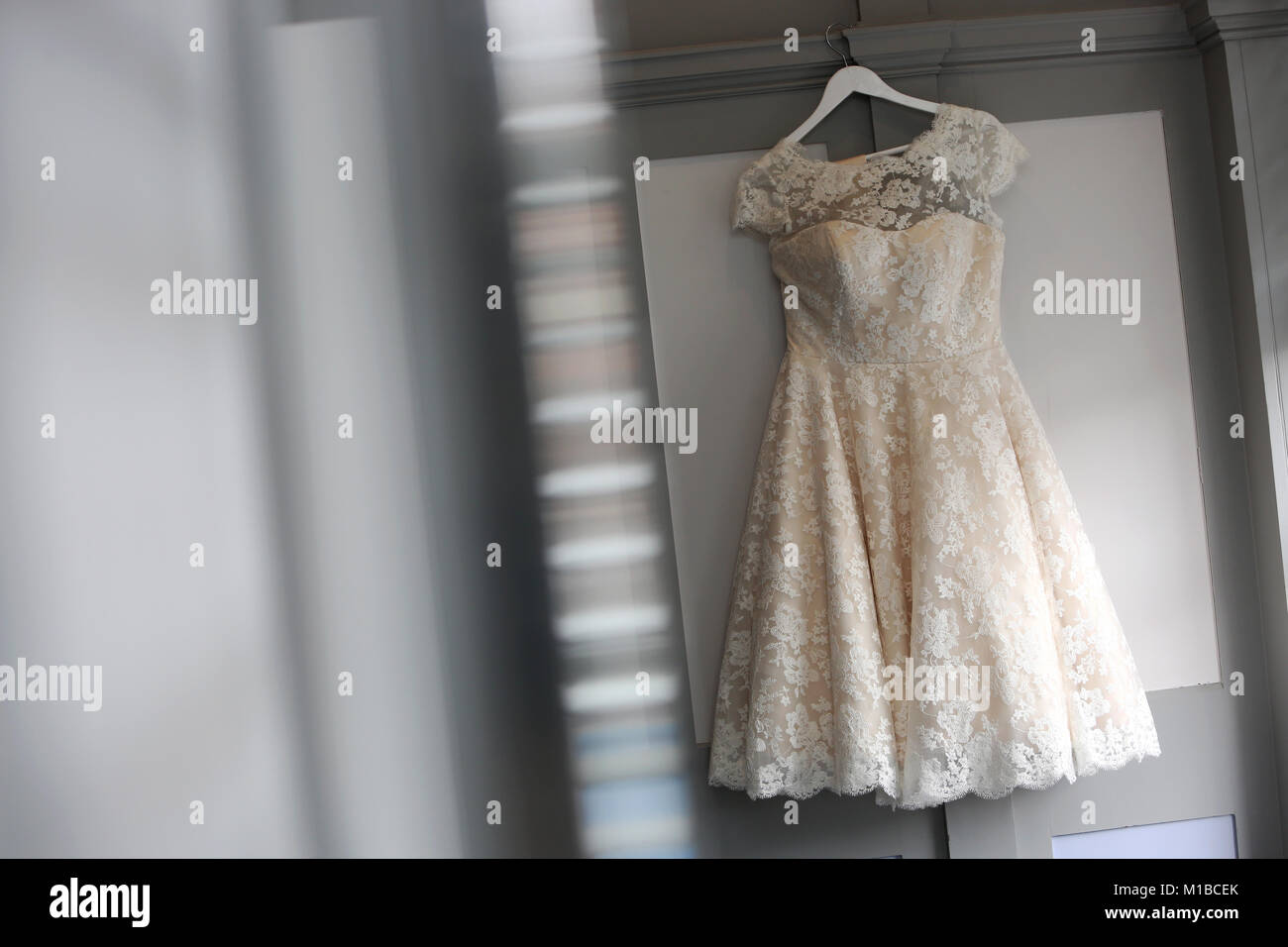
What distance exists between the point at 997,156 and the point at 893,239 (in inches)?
8.8

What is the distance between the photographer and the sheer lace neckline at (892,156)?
1.25m

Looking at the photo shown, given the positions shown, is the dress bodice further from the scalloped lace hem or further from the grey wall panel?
the scalloped lace hem

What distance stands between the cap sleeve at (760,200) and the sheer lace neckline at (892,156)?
0.13ft

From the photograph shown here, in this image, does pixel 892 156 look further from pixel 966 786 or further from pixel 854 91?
pixel 966 786

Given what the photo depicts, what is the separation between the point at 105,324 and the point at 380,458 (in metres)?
0.24

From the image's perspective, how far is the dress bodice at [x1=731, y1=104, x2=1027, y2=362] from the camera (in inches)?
47.5

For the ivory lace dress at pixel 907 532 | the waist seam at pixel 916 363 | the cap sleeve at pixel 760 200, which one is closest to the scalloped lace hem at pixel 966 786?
the ivory lace dress at pixel 907 532

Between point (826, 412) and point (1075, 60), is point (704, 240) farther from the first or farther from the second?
point (1075, 60)

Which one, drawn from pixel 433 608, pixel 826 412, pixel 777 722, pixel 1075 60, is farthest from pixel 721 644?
pixel 1075 60

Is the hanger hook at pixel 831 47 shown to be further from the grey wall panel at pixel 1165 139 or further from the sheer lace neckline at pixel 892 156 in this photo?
the sheer lace neckline at pixel 892 156

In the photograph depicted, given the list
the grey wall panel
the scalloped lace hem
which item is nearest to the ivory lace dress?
the scalloped lace hem

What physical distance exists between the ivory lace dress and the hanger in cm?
3
